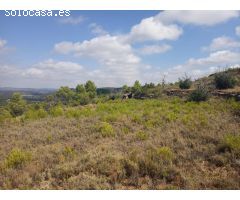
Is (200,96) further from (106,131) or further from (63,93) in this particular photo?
(63,93)

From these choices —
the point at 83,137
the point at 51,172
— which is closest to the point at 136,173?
the point at 51,172

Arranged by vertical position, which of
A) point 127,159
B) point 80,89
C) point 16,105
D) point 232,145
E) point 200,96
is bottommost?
point 16,105

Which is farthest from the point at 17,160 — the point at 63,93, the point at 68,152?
the point at 63,93

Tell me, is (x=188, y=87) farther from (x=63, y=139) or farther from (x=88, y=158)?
(x=88, y=158)

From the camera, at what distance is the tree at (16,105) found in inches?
1470

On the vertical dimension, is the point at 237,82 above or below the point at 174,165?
above

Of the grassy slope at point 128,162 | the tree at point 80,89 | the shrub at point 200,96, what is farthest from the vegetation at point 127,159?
the tree at point 80,89

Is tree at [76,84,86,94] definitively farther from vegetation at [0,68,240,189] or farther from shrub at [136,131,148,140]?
shrub at [136,131,148,140]

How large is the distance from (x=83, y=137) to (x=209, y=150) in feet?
12.4

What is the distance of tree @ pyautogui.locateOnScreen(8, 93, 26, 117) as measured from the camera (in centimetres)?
3735

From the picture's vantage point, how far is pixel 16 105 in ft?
129
